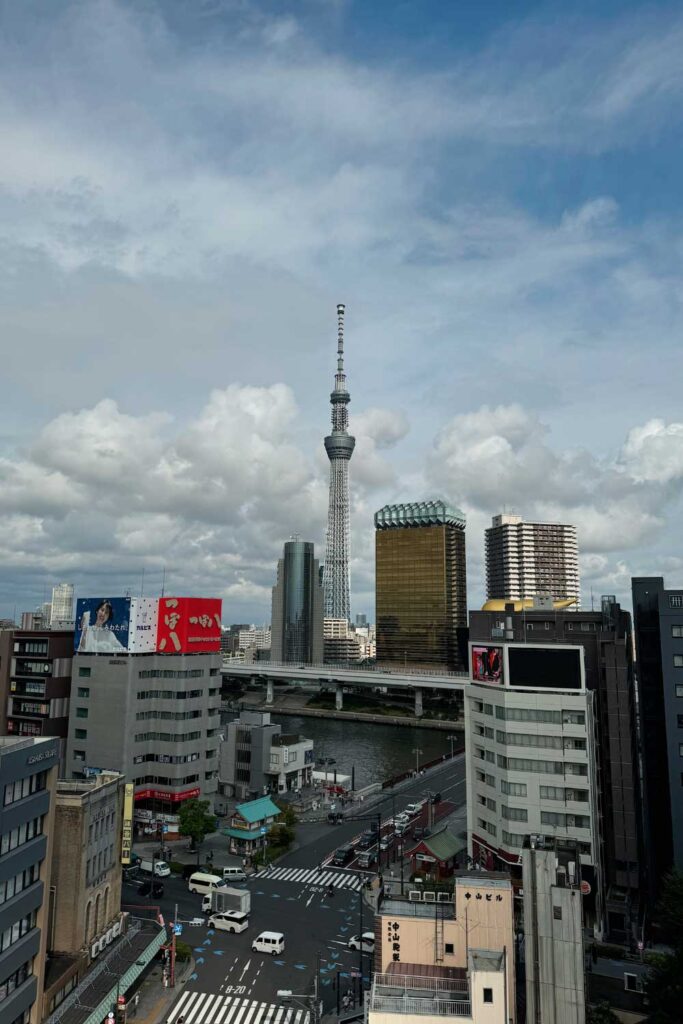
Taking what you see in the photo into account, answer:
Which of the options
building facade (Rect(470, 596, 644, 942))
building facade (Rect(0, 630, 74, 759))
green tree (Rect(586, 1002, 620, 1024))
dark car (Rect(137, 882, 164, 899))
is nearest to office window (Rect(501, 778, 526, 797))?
building facade (Rect(470, 596, 644, 942))

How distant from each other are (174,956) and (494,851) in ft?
78.1

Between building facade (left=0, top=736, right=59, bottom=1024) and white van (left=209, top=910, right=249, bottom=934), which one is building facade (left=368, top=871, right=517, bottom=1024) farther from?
white van (left=209, top=910, right=249, bottom=934)

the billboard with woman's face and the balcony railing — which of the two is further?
the billboard with woman's face

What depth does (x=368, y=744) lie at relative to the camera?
126562 millimetres

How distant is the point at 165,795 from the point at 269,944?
2692cm

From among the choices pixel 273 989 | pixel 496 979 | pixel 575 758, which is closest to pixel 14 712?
pixel 273 989

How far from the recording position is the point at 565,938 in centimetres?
2806

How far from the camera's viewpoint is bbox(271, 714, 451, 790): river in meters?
103

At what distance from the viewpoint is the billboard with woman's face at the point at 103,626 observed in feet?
222

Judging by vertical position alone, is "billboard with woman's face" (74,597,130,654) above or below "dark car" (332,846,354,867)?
above

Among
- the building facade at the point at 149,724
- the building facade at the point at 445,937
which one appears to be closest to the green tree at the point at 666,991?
the building facade at the point at 445,937

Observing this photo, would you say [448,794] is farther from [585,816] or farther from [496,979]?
[496,979]

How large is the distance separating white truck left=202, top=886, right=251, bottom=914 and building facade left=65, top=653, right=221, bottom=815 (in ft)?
64.9

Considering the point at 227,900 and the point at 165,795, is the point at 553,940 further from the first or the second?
the point at 165,795
